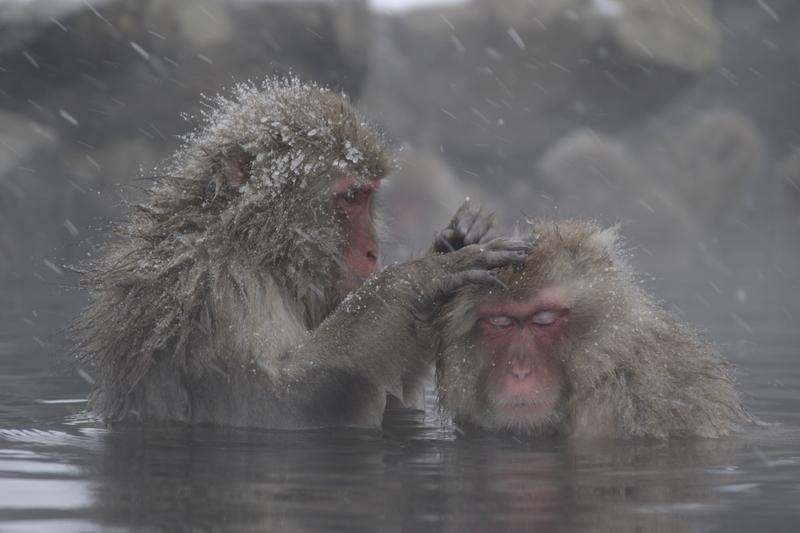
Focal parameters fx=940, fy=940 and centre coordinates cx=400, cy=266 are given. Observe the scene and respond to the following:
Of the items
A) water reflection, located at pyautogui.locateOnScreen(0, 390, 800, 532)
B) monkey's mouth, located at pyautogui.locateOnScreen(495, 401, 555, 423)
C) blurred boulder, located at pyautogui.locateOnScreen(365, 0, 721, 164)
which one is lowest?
water reflection, located at pyautogui.locateOnScreen(0, 390, 800, 532)

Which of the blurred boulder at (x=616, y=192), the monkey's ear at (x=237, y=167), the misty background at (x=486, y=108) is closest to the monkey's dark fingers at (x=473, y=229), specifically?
the monkey's ear at (x=237, y=167)

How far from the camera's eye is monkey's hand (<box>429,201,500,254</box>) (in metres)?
3.74

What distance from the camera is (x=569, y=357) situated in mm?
3477

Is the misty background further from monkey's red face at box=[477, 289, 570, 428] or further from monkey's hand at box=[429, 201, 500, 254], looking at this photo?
monkey's red face at box=[477, 289, 570, 428]

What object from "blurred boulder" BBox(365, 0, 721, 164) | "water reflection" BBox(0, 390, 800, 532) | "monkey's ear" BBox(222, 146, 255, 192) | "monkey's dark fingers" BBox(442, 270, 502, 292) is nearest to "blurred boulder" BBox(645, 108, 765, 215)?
"blurred boulder" BBox(365, 0, 721, 164)

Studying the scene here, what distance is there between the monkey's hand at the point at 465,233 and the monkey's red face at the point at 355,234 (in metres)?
0.27

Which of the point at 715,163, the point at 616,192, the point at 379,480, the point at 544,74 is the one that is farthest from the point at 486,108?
the point at 379,480

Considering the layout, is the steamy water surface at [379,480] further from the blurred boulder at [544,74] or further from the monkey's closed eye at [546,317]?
the blurred boulder at [544,74]

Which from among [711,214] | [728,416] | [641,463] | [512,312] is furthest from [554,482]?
[711,214]

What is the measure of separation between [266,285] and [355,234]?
0.50 meters

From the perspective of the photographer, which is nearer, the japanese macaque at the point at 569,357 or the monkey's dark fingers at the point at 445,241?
the japanese macaque at the point at 569,357

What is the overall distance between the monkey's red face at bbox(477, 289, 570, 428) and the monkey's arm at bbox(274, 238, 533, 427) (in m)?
0.19

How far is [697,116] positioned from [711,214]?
2330 mm

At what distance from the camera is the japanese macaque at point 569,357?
3.43 metres
